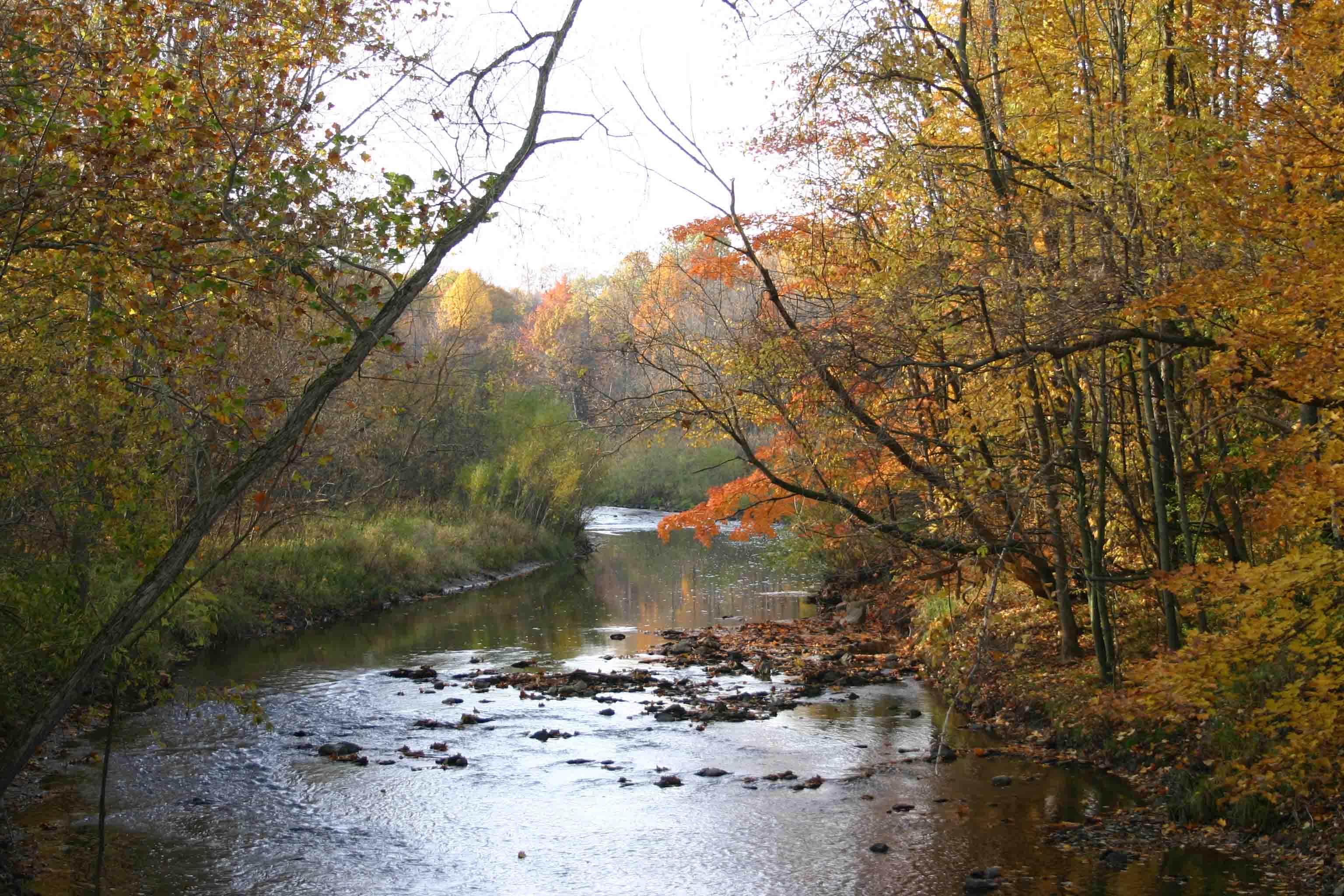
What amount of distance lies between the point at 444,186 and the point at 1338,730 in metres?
7.04

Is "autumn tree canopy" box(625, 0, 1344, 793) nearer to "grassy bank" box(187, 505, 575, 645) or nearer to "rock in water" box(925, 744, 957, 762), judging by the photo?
"rock in water" box(925, 744, 957, 762)

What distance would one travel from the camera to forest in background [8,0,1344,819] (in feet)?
22.1

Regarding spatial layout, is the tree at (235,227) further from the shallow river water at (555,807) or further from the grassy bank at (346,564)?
the grassy bank at (346,564)

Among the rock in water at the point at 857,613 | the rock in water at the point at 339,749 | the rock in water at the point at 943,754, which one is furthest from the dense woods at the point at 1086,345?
the rock in water at the point at 339,749

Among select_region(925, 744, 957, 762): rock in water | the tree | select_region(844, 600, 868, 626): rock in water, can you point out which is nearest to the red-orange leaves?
select_region(925, 744, 957, 762): rock in water

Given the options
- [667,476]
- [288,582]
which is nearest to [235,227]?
[288,582]

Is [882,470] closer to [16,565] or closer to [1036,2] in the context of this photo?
[1036,2]

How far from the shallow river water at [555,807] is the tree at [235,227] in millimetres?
2710

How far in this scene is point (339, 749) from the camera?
37.3 ft

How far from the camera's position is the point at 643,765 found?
1109cm

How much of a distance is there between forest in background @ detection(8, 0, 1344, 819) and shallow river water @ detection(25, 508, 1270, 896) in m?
1.15

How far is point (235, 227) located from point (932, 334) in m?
6.89

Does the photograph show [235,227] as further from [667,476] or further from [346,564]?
[667,476]

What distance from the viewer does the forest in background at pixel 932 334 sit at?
6734 millimetres
